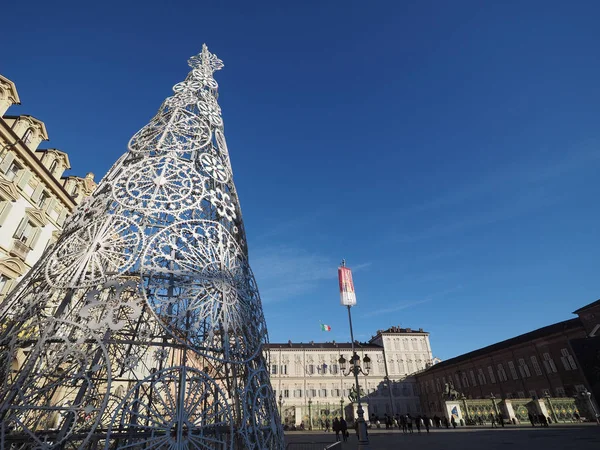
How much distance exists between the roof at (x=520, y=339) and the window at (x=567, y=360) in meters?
2.07

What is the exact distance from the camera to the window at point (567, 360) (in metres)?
32.5

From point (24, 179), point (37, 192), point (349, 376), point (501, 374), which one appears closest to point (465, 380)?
point (501, 374)

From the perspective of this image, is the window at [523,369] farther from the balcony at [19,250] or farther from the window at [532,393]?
the balcony at [19,250]

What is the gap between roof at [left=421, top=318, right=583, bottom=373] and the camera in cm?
3377

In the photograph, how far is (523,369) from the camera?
37969mm

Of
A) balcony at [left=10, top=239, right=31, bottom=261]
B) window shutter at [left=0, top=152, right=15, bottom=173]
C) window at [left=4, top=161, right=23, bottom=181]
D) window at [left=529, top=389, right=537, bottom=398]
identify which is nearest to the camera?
window shutter at [left=0, top=152, right=15, bottom=173]

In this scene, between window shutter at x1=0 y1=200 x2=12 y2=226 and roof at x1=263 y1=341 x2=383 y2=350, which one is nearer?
window shutter at x1=0 y1=200 x2=12 y2=226

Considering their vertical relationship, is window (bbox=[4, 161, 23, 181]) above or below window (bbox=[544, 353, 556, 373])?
above

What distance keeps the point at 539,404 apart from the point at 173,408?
3313 centimetres

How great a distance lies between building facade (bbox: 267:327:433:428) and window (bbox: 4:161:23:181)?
4054 cm

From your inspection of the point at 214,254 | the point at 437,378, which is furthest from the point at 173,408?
the point at 437,378

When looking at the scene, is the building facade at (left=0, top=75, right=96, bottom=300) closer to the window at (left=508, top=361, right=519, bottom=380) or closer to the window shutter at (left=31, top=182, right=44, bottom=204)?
the window shutter at (left=31, top=182, right=44, bottom=204)

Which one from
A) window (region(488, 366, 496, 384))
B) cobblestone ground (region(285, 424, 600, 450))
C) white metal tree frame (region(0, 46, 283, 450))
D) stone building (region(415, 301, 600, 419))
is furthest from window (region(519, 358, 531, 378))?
white metal tree frame (region(0, 46, 283, 450))

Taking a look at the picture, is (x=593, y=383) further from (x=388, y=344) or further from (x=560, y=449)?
(x=388, y=344)
